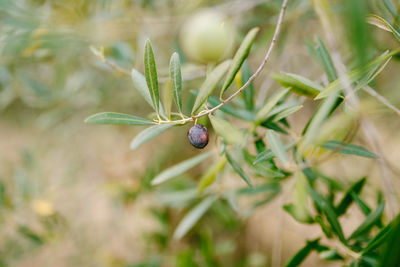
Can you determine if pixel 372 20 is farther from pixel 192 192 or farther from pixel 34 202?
pixel 34 202

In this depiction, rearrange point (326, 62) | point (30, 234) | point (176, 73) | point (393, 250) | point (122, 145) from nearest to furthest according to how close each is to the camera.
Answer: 1. point (393, 250)
2. point (176, 73)
3. point (326, 62)
4. point (30, 234)
5. point (122, 145)

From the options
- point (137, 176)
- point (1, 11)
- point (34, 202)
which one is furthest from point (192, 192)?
point (1, 11)

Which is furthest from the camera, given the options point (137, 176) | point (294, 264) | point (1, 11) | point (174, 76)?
point (137, 176)

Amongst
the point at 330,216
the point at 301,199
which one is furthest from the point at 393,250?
the point at 330,216

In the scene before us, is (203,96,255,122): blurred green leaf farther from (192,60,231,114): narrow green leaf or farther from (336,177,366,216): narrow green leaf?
(336,177,366,216): narrow green leaf

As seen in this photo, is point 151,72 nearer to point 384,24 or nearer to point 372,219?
point 384,24

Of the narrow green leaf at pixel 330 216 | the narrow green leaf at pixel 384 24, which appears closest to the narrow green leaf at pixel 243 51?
the narrow green leaf at pixel 384 24

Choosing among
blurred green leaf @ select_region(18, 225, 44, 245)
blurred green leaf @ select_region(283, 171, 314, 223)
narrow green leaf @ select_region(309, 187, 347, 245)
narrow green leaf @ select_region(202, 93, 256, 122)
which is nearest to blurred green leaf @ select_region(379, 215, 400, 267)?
blurred green leaf @ select_region(283, 171, 314, 223)
